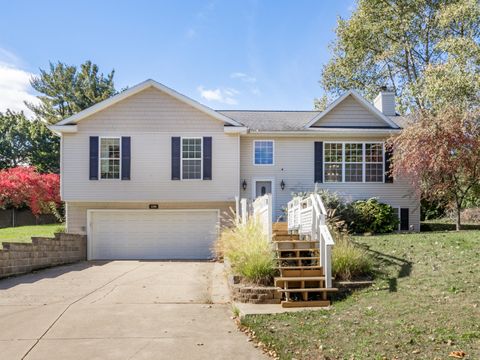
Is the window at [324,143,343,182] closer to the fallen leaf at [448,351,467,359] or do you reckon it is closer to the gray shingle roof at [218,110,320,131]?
the gray shingle roof at [218,110,320,131]

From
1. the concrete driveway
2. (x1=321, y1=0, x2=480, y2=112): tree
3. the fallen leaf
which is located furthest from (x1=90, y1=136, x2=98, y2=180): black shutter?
(x1=321, y1=0, x2=480, y2=112): tree

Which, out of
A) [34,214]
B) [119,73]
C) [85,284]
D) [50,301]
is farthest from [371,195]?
[119,73]

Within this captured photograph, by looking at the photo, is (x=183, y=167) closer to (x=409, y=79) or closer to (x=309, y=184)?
(x=309, y=184)

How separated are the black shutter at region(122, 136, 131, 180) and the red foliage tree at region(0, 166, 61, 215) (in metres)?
11.1

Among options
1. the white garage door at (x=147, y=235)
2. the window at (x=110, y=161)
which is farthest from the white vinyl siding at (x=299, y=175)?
the window at (x=110, y=161)

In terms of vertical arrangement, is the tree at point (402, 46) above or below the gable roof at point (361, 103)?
above

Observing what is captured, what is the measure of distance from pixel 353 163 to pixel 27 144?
3177 centimetres

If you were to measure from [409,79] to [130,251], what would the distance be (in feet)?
66.8

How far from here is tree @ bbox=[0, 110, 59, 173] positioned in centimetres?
3659

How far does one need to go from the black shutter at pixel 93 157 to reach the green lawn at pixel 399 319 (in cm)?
1070

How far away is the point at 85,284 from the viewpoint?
422 inches

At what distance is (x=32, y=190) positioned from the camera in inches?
994

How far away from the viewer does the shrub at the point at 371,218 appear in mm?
15625

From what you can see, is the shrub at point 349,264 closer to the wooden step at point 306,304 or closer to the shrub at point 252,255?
the wooden step at point 306,304
